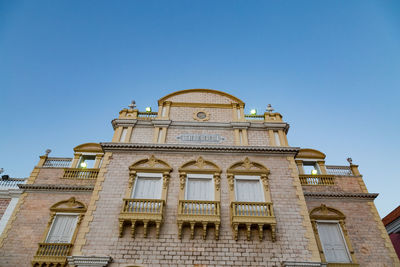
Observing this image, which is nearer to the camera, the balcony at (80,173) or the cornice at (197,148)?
the cornice at (197,148)

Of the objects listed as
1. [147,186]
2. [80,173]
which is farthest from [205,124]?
[80,173]

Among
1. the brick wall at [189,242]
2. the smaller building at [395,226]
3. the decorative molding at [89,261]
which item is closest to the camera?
the decorative molding at [89,261]

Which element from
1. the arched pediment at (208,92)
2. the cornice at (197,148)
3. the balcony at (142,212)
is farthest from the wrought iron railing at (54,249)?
the arched pediment at (208,92)

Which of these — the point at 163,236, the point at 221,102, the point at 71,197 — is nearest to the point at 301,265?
the point at 163,236

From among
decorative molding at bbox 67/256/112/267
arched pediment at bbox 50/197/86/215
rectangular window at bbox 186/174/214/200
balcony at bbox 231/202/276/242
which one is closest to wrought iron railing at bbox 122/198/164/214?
rectangular window at bbox 186/174/214/200

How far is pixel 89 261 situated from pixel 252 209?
828 centimetres

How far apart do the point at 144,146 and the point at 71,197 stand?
5.71 m

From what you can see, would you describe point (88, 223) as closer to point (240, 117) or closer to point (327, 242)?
point (240, 117)

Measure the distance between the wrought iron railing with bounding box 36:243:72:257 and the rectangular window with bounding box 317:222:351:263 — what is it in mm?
14457

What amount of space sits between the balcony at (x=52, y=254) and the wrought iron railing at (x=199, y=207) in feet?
22.4

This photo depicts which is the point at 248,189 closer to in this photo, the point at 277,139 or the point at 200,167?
the point at 200,167

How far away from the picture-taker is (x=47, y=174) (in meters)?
18.2

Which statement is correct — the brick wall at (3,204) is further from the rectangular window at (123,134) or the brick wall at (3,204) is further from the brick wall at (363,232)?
the brick wall at (363,232)

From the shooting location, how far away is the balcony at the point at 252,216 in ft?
43.2
